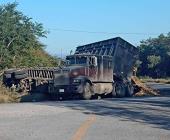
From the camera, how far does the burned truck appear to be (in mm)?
28500

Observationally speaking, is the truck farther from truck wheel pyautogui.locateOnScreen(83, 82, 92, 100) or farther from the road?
the road

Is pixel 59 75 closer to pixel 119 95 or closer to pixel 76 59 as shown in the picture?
pixel 76 59

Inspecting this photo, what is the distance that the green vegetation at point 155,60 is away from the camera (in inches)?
3556

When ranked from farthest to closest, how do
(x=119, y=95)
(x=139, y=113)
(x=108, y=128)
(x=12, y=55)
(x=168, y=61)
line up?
(x=168, y=61) → (x=12, y=55) → (x=119, y=95) → (x=139, y=113) → (x=108, y=128)

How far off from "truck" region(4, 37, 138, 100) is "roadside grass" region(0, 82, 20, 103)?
4.84ft

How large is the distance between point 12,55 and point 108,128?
77.7ft

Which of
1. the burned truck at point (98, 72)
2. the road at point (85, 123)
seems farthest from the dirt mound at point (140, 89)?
the road at point (85, 123)

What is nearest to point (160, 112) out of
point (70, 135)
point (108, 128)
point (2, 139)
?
point (108, 128)

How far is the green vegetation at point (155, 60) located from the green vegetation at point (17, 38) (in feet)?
160

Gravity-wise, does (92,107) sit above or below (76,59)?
below

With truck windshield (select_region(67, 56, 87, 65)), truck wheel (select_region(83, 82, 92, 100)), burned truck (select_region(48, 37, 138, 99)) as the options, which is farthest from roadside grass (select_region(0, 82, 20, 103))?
truck windshield (select_region(67, 56, 87, 65))

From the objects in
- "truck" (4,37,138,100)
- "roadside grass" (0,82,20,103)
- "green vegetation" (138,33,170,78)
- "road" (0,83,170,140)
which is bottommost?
"road" (0,83,170,140)

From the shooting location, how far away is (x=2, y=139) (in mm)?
11250

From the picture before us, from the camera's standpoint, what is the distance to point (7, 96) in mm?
26188
